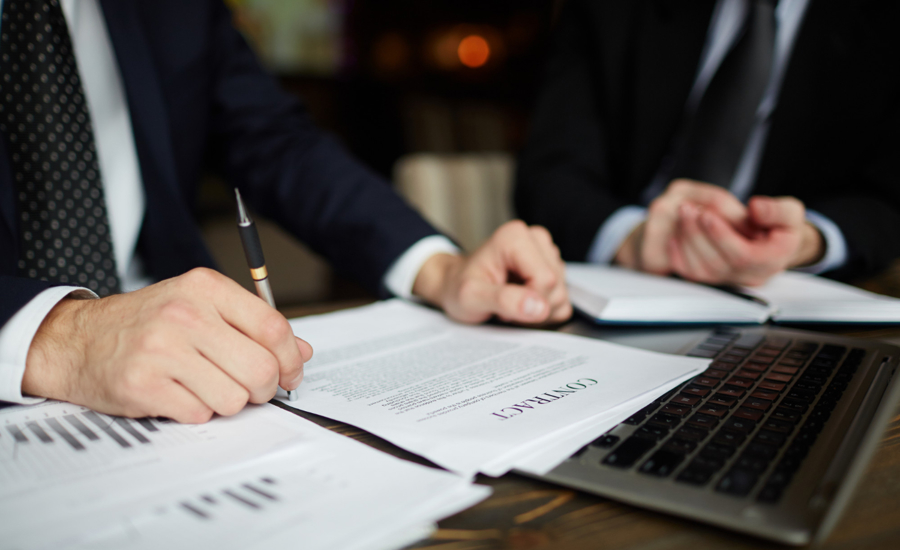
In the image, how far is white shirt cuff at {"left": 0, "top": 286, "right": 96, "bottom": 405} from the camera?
39 cm

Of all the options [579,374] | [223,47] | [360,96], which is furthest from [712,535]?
[360,96]

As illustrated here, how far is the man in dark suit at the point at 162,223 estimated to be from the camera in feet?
1.23

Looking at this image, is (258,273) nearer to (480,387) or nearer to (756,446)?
(480,387)

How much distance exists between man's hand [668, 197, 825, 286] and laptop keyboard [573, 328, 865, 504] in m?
0.21

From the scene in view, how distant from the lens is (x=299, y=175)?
94cm

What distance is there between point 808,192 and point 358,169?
0.99 m

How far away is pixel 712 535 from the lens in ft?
0.87

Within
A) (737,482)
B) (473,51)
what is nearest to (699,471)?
(737,482)

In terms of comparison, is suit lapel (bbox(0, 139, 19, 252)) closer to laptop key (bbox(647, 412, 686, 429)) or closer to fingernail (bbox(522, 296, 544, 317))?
fingernail (bbox(522, 296, 544, 317))

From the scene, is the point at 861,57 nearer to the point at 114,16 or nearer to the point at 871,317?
the point at 871,317

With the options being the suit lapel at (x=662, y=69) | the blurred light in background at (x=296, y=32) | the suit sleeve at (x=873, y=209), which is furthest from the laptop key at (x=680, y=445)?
the blurred light in background at (x=296, y=32)

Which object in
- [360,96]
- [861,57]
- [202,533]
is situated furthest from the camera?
[360,96]

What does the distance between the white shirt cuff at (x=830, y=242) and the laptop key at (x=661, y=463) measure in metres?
0.79

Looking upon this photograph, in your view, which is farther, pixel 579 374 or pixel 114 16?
pixel 114 16
